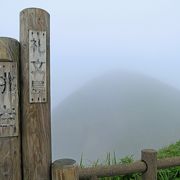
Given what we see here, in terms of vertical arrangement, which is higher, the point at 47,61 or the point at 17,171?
the point at 47,61

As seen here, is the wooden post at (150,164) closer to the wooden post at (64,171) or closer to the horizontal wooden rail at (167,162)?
the horizontal wooden rail at (167,162)

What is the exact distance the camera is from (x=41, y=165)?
4.39 ft

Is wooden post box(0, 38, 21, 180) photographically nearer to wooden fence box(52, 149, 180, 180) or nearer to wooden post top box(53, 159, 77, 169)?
wooden post top box(53, 159, 77, 169)

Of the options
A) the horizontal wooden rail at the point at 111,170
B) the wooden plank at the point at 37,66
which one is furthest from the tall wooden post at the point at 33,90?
the horizontal wooden rail at the point at 111,170

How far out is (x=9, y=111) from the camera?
129cm

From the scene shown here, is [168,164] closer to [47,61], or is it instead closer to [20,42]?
[47,61]

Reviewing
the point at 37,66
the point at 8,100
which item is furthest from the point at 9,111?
the point at 37,66

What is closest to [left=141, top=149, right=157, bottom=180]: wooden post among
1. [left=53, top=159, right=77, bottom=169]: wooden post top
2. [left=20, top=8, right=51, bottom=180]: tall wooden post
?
[left=53, top=159, right=77, bottom=169]: wooden post top

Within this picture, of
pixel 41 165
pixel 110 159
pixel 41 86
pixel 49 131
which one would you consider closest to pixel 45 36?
pixel 41 86

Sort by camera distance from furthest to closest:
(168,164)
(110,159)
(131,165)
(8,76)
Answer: (110,159) < (168,164) < (131,165) < (8,76)

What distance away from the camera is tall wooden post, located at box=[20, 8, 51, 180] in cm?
132

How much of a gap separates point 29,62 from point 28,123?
31 cm

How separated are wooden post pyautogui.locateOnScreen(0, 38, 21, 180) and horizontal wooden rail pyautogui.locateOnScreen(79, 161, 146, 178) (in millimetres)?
540

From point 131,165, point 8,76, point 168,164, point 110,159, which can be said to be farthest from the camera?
point 110,159
